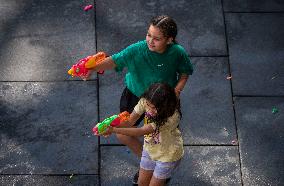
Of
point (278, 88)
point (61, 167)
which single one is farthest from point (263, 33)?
point (61, 167)

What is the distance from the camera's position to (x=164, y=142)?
4.42m

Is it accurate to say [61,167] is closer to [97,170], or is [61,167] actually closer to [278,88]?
[97,170]

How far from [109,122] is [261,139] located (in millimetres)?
2034

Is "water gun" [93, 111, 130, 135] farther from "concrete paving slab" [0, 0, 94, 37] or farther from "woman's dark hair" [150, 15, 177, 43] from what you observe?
"concrete paving slab" [0, 0, 94, 37]

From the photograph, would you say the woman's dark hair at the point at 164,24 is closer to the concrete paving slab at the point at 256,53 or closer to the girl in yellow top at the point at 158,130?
the girl in yellow top at the point at 158,130

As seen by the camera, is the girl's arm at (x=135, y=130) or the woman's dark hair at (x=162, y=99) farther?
the girl's arm at (x=135, y=130)

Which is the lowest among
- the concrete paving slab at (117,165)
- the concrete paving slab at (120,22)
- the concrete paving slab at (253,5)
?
the concrete paving slab at (117,165)

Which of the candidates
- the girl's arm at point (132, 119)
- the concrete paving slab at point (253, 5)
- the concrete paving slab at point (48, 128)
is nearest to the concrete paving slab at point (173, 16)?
the concrete paving slab at point (253, 5)

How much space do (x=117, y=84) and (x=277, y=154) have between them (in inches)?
72.1

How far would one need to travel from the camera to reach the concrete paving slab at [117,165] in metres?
5.37

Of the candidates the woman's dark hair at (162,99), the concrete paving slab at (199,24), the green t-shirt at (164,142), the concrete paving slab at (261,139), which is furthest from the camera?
the concrete paving slab at (199,24)

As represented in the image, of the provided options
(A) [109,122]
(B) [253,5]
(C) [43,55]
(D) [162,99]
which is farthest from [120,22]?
(D) [162,99]

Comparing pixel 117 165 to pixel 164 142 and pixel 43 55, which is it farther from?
pixel 43 55

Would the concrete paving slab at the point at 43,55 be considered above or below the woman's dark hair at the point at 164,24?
below
